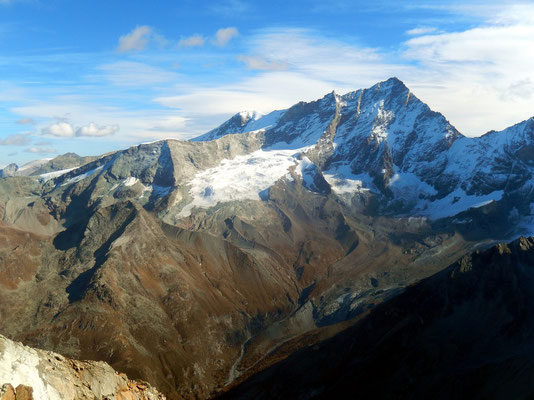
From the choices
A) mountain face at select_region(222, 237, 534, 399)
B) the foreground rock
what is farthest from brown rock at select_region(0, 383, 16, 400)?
mountain face at select_region(222, 237, 534, 399)

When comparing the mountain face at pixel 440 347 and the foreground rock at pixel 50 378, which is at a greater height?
the foreground rock at pixel 50 378

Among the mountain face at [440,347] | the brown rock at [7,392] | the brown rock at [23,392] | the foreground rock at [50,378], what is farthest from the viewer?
the mountain face at [440,347]

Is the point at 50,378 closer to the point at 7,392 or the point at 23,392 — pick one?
the point at 23,392

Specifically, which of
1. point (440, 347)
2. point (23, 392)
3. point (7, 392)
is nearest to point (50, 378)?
point (23, 392)

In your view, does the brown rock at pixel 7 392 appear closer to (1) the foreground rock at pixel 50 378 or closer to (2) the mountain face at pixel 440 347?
(1) the foreground rock at pixel 50 378

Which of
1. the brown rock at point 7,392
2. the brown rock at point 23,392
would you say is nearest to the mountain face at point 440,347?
the brown rock at point 23,392

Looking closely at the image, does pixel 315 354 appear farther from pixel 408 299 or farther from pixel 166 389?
pixel 166 389
